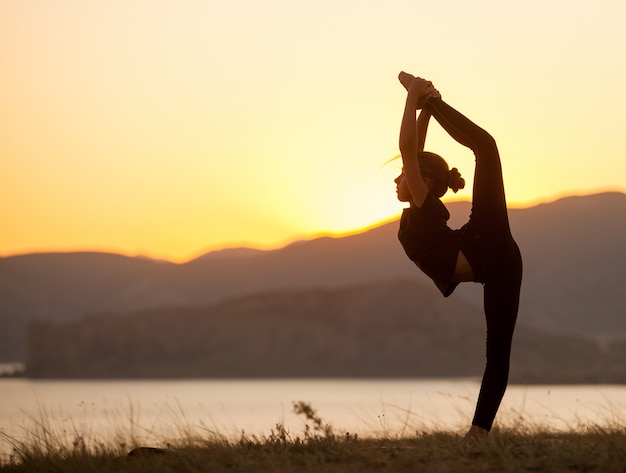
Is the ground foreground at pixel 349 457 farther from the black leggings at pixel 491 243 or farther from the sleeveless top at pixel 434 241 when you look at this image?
the sleeveless top at pixel 434 241

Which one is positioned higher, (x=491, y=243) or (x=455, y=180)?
(x=455, y=180)

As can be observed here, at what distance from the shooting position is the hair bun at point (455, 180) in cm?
632

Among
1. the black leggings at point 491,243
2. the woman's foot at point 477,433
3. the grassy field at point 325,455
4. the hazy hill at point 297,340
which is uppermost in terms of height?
the black leggings at point 491,243

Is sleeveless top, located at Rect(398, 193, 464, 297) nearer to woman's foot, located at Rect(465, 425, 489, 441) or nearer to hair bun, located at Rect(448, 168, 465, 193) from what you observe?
hair bun, located at Rect(448, 168, 465, 193)

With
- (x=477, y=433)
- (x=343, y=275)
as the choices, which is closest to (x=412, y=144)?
(x=477, y=433)

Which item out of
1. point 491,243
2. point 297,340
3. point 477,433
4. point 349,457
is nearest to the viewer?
point 491,243

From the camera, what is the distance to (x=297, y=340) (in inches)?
5064

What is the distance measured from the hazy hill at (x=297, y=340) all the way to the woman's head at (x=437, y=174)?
112m

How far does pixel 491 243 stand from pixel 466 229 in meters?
0.17

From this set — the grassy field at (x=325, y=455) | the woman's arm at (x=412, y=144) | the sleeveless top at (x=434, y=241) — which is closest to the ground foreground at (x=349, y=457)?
the grassy field at (x=325, y=455)

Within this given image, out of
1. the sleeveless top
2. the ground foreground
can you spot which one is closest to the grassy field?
the ground foreground

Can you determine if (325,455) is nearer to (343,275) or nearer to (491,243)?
(491,243)

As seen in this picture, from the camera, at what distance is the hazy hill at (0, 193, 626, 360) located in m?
136

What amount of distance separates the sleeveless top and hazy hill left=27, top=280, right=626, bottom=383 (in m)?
112
